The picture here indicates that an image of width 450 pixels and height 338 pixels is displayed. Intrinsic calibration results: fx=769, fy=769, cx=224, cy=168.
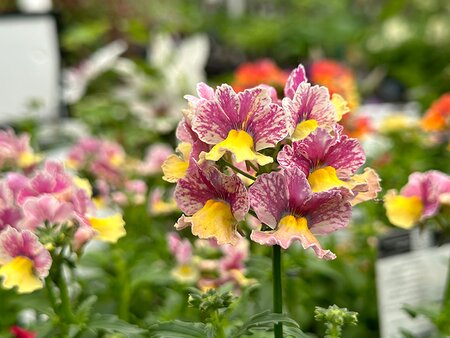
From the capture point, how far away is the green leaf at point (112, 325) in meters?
0.65

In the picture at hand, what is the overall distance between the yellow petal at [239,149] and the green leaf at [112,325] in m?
0.19

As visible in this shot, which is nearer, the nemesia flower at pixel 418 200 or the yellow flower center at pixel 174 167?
the yellow flower center at pixel 174 167

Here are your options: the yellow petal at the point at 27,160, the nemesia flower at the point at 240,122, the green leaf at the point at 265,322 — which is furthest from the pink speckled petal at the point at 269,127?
the yellow petal at the point at 27,160

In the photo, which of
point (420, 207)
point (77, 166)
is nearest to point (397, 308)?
point (420, 207)

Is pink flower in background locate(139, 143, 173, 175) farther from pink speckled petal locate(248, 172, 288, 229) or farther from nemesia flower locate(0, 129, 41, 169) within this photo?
pink speckled petal locate(248, 172, 288, 229)

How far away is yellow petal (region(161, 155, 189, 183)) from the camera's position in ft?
1.92

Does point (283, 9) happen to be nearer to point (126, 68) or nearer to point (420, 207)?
point (126, 68)

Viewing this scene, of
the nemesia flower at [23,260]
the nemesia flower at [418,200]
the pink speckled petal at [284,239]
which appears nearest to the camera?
the pink speckled petal at [284,239]

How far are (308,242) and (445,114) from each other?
0.59 m

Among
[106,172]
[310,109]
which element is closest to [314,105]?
[310,109]

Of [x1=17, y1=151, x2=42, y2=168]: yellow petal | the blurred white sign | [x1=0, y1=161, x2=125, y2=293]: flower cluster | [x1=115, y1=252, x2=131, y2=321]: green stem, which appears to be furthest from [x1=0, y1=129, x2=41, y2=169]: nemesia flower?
the blurred white sign

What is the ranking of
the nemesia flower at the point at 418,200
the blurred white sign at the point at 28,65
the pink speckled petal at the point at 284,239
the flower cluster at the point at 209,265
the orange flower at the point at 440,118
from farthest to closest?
Answer: the blurred white sign at the point at 28,65, the orange flower at the point at 440,118, the flower cluster at the point at 209,265, the nemesia flower at the point at 418,200, the pink speckled petal at the point at 284,239

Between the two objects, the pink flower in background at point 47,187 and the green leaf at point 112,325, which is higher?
the pink flower in background at point 47,187

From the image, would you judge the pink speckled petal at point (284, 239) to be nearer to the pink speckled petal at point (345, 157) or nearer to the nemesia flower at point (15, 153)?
the pink speckled petal at point (345, 157)
